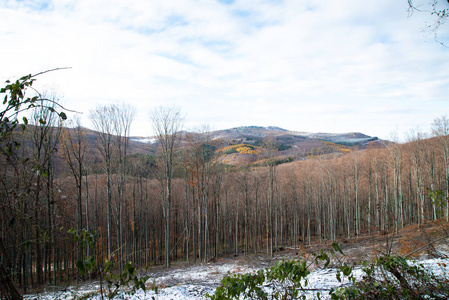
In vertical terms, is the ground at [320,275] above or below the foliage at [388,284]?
below

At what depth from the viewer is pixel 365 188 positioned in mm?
35594

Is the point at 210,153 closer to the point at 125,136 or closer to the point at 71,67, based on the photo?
the point at 125,136

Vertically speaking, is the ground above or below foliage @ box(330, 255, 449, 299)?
below

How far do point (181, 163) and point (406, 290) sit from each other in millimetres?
18442

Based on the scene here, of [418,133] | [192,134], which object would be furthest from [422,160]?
[192,134]

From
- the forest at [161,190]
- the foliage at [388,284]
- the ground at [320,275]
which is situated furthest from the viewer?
the forest at [161,190]

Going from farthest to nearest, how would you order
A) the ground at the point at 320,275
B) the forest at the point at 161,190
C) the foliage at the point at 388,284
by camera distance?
the forest at the point at 161,190, the ground at the point at 320,275, the foliage at the point at 388,284

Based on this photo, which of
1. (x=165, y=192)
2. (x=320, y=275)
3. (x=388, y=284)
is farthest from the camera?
(x=165, y=192)

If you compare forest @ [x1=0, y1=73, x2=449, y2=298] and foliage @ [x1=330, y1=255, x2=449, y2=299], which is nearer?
foliage @ [x1=330, y1=255, x2=449, y2=299]

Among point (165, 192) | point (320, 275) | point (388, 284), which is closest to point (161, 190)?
point (165, 192)

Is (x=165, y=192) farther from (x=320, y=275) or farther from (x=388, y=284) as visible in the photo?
(x=388, y=284)

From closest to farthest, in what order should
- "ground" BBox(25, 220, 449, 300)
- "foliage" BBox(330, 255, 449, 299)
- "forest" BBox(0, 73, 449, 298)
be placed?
"foliage" BBox(330, 255, 449, 299), "ground" BBox(25, 220, 449, 300), "forest" BBox(0, 73, 449, 298)

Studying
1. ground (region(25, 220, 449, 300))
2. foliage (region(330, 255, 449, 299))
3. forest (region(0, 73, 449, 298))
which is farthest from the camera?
forest (region(0, 73, 449, 298))

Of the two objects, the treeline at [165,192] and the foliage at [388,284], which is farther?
the treeline at [165,192]
